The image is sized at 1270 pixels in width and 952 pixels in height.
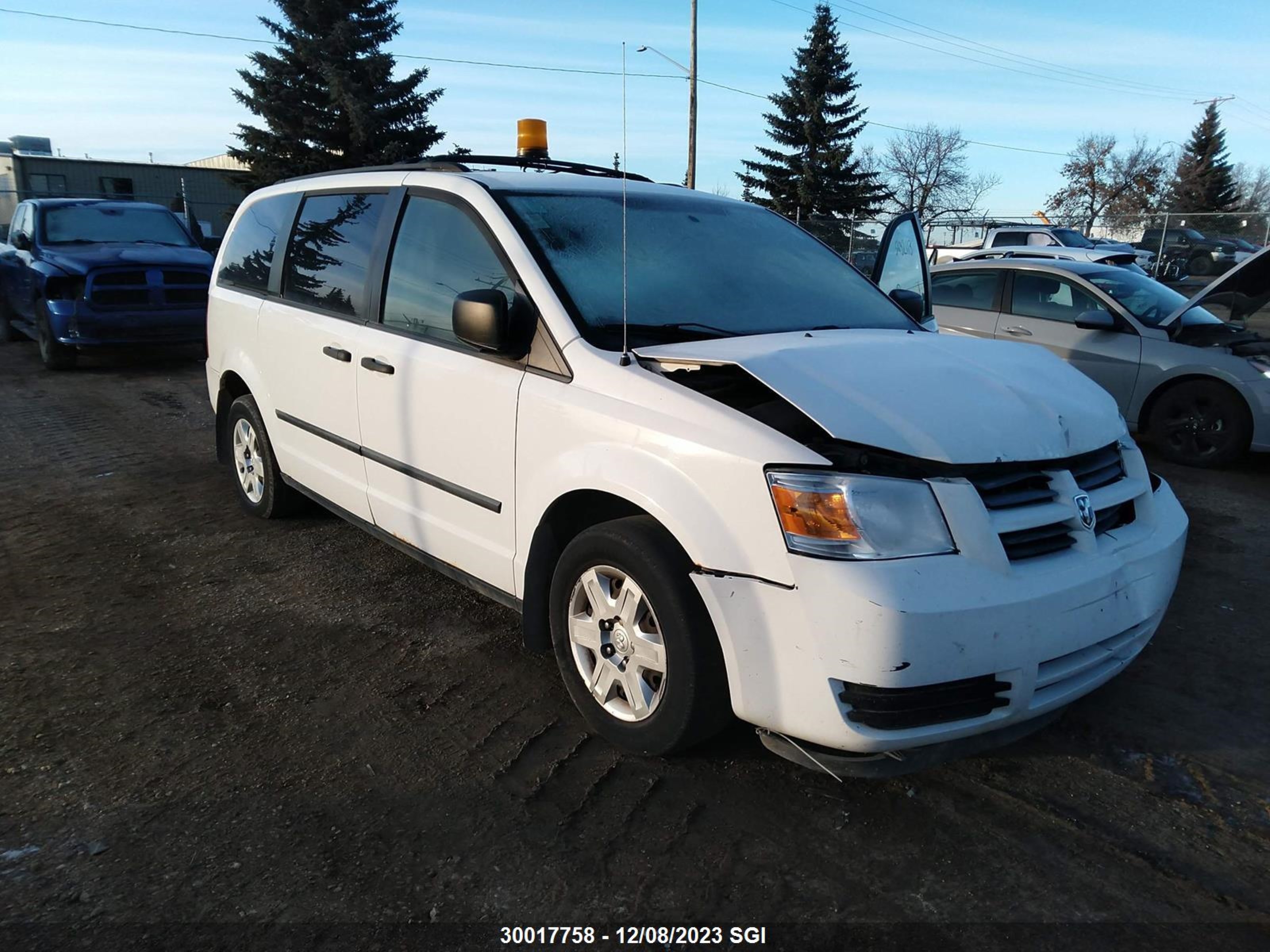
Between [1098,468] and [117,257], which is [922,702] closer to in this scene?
[1098,468]

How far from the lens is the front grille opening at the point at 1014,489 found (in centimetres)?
253

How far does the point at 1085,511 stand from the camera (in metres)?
2.66

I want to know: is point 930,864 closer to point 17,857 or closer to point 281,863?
point 281,863

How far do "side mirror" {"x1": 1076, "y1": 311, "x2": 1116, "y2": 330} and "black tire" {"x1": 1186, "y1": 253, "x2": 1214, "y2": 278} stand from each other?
19.7 m

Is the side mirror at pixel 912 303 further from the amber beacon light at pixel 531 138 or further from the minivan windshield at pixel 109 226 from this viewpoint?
the minivan windshield at pixel 109 226

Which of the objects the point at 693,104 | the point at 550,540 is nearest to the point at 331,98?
the point at 693,104

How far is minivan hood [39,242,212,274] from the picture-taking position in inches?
392

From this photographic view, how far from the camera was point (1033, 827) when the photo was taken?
2.57m

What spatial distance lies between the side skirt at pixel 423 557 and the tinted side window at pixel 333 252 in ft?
3.05

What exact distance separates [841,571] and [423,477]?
1.88 m

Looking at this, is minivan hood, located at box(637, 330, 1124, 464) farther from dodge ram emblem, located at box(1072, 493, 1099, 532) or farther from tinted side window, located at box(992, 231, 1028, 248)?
tinted side window, located at box(992, 231, 1028, 248)

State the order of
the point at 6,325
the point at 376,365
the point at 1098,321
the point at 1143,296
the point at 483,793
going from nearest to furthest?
the point at 483,793
the point at 376,365
the point at 1098,321
the point at 1143,296
the point at 6,325

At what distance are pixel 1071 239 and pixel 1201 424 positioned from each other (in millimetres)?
19324

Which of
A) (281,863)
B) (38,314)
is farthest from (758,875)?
(38,314)
